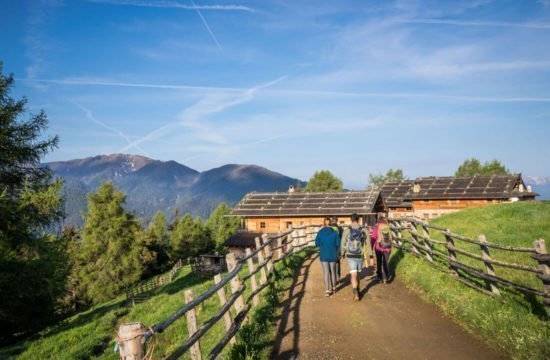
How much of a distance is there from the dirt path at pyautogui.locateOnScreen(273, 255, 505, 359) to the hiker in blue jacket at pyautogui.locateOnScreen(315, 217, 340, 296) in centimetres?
44

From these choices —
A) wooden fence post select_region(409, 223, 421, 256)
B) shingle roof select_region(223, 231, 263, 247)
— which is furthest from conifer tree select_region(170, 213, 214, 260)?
wooden fence post select_region(409, 223, 421, 256)

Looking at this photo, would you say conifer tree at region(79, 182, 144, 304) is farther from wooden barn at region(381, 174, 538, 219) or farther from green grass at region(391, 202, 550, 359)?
wooden barn at region(381, 174, 538, 219)

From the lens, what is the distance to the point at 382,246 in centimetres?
1176

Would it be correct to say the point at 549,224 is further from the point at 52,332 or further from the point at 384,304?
the point at 52,332

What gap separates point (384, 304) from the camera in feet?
31.9

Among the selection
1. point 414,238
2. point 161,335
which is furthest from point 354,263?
point 414,238

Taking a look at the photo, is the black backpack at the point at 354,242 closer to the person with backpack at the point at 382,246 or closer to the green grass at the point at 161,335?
the person with backpack at the point at 382,246

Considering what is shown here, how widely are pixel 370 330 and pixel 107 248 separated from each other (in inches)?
A: 1409

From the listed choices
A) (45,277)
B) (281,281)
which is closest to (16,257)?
(45,277)

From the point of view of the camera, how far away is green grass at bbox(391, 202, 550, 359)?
5.98m

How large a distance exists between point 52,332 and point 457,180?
2131 inches

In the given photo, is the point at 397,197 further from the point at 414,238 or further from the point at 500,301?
the point at 500,301

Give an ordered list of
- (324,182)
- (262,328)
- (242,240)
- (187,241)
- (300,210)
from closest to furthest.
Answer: (262,328) → (242,240) → (300,210) → (187,241) → (324,182)

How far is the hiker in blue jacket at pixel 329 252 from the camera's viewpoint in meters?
10.7
